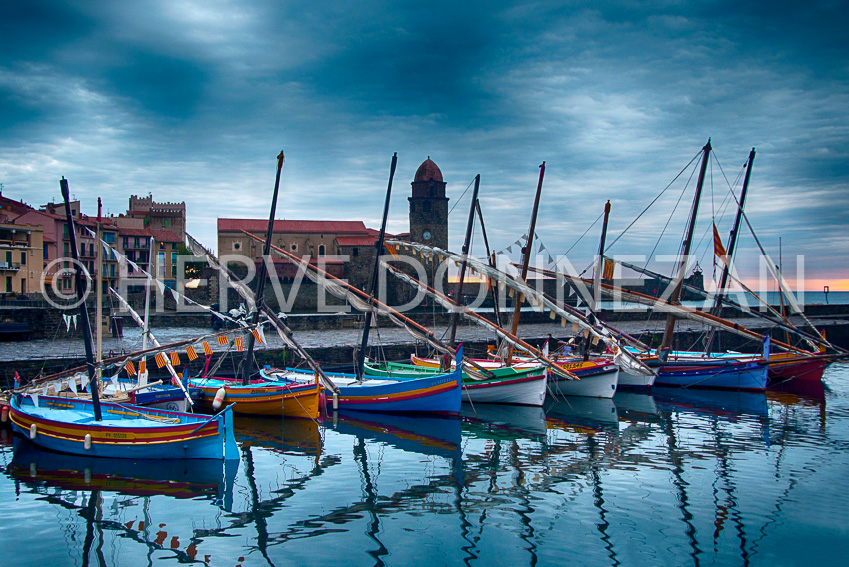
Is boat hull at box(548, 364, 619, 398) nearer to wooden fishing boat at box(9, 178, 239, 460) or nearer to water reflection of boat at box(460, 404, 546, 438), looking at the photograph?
water reflection of boat at box(460, 404, 546, 438)

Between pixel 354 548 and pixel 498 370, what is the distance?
15512 mm

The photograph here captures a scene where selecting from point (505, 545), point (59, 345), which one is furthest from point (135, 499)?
point (59, 345)

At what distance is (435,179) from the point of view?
79312 mm

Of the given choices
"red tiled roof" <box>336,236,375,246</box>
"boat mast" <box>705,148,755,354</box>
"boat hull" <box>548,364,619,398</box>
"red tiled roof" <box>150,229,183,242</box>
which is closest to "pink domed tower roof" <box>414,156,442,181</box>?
"red tiled roof" <box>336,236,375,246</box>

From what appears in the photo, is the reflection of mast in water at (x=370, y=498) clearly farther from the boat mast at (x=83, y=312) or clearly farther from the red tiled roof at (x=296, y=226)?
the red tiled roof at (x=296, y=226)

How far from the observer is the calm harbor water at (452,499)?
436 inches

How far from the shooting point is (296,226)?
83.9 m

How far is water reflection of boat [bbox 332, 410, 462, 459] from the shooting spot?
1872 cm

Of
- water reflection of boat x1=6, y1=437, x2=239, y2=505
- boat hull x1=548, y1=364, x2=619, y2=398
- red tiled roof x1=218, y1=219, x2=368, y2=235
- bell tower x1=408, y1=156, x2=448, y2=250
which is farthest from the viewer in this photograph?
red tiled roof x1=218, y1=219, x2=368, y2=235

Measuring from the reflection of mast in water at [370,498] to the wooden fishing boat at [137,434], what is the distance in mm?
3460

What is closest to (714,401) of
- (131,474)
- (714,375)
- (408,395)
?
(714,375)

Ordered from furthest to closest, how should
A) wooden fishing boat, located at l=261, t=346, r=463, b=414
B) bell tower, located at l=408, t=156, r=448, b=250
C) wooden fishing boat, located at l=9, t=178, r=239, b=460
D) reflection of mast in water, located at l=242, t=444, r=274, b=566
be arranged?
bell tower, located at l=408, t=156, r=448, b=250 < wooden fishing boat, located at l=261, t=346, r=463, b=414 < wooden fishing boat, located at l=9, t=178, r=239, b=460 < reflection of mast in water, located at l=242, t=444, r=274, b=566

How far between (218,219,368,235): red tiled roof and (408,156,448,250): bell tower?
946 centimetres

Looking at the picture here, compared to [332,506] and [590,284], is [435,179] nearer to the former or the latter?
[590,284]
